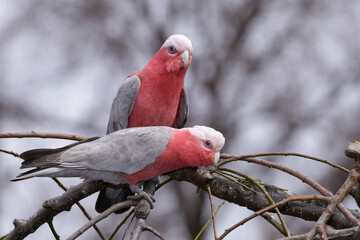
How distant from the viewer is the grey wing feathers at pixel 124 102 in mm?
3543

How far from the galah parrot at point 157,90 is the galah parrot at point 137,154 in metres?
0.59

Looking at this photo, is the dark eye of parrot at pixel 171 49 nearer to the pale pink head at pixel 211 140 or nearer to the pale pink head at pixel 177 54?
the pale pink head at pixel 177 54

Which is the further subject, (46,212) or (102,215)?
(46,212)

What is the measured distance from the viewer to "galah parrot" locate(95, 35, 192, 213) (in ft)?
11.3

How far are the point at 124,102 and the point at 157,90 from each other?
0.23m

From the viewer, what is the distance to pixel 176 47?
3.41 meters

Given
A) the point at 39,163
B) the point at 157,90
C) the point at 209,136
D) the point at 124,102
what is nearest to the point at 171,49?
the point at 157,90

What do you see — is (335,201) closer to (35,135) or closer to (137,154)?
(137,154)

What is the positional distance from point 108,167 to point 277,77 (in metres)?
5.12

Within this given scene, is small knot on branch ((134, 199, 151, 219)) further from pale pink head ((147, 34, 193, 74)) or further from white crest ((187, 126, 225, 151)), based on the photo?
pale pink head ((147, 34, 193, 74))

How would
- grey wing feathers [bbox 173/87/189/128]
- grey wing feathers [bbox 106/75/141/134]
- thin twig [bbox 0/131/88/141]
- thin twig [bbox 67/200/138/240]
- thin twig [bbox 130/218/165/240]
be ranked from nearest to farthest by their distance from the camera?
thin twig [bbox 67/200/138/240] < thin twig [bbox 130/218/165/240] < thin twig [bbox 0/131/88/141] < grey wing feathers [bbox 106/75/141/134] < grey wing feathers [bbox 173/87/189/128]

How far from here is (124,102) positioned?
11.6 feet

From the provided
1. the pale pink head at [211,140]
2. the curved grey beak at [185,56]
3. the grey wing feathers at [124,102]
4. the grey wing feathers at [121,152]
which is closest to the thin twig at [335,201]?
the pale pink head at [211,140]

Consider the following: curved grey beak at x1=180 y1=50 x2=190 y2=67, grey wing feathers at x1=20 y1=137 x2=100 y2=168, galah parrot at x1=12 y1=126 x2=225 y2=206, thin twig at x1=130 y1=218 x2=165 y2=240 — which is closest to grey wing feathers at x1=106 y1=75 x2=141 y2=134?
curved grey beak at x1=180 y1=50 x2=190 y2=67
